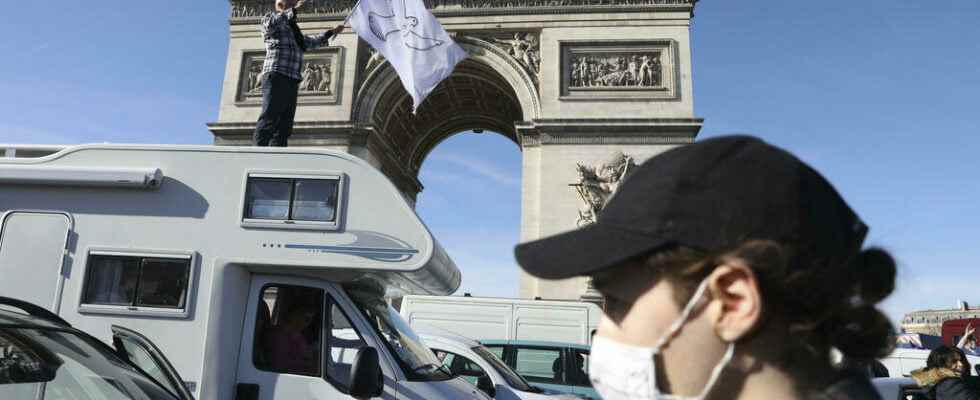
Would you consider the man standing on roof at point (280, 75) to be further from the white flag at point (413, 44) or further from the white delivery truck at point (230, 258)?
the white flag at point (413, 44)

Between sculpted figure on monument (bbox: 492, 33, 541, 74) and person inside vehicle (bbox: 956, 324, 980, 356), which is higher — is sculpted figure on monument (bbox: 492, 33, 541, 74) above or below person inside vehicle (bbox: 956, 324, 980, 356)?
above

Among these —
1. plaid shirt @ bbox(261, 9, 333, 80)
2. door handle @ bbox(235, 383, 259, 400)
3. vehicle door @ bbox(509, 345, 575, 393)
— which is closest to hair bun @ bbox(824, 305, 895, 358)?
door handle @ bbox(235, 383, 259, 400)

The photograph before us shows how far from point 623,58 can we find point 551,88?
233 cm

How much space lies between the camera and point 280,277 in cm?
443

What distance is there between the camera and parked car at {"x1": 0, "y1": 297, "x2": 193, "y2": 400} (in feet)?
8.31

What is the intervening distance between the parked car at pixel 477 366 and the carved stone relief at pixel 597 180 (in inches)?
380

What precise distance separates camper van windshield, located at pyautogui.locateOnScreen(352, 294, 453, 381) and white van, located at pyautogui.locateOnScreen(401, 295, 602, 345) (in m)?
7.76

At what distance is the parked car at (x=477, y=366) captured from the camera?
670 centimetres

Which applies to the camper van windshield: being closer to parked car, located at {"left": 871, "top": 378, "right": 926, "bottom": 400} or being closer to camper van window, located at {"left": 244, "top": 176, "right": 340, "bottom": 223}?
camper van window, located at {"left": 244, "top": 176, "right": 340, "bottom": 223}

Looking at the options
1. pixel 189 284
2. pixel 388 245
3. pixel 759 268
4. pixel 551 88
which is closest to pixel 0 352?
pixel 189 284

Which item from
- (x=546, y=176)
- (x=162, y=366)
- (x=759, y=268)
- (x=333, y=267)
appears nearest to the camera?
(x=759, y=268)

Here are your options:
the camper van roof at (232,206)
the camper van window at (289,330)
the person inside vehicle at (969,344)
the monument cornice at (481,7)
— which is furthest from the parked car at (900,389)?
the monument cornice at (481,7)

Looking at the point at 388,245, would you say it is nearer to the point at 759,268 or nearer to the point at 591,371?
the point at 591,371

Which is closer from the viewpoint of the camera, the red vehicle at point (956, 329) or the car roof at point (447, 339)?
the car roof at point (447, 339)
